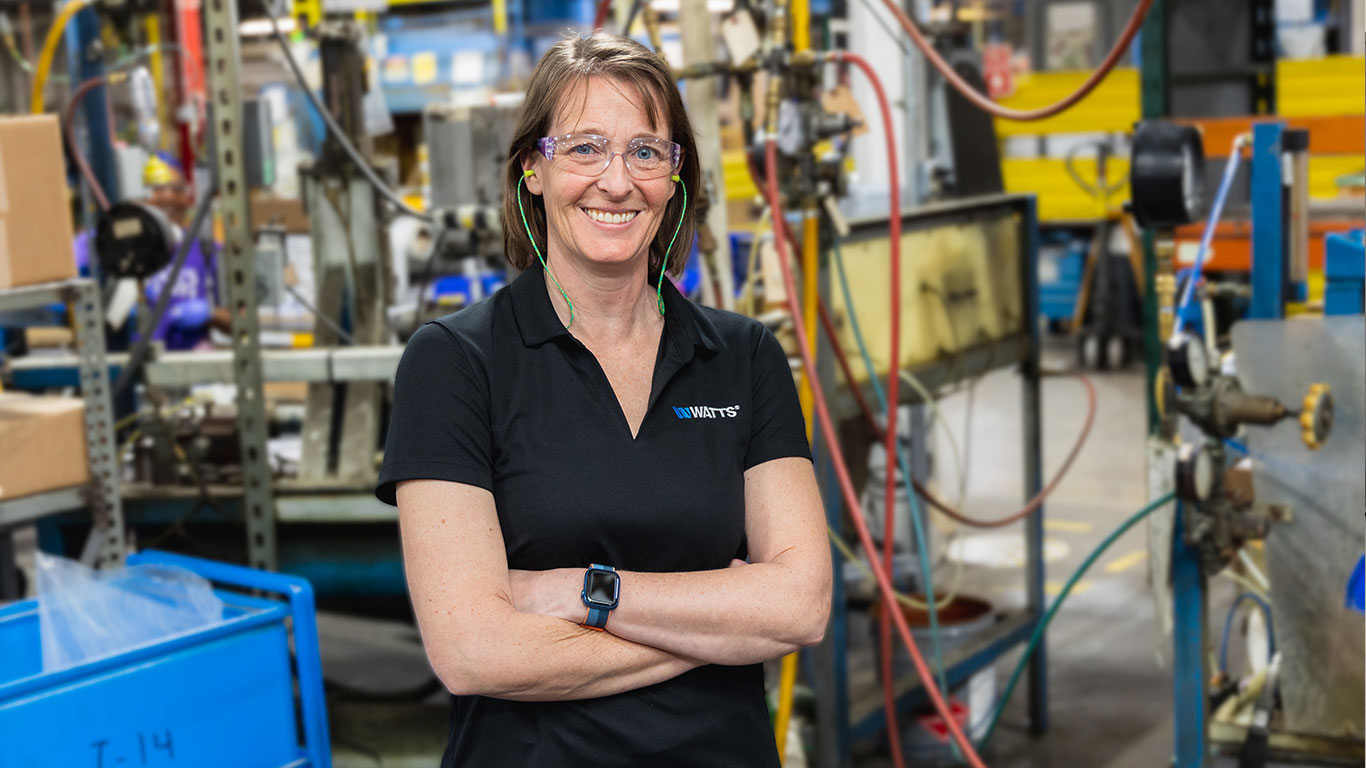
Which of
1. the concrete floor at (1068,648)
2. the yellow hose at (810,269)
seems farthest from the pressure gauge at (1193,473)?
the yellow hose at (810,269)

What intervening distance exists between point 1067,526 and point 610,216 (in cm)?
429

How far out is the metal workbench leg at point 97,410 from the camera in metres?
2.44

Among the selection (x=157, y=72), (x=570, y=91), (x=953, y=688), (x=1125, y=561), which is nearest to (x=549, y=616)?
(x=570, y=91)

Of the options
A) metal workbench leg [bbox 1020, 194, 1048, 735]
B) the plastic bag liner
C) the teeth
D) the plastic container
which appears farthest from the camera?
metal workbench leg [bbox 1020, 194, 1048, 735]

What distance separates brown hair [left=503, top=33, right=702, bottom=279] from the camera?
1452 mm

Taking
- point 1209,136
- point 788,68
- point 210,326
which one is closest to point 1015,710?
point 1209,136

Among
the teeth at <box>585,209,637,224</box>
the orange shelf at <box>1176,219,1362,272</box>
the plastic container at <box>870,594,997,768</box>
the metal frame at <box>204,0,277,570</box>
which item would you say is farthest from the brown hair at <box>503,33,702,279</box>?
the orange shelf at <box>1176,219,1362,272</box>

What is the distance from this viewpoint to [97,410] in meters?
2.45

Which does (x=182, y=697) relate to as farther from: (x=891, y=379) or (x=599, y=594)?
(x=891, y=379)

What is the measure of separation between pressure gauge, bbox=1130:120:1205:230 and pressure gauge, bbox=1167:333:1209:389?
28cm

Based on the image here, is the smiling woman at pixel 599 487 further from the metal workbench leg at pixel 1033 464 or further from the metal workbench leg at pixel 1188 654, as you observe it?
the metal workbench leg at pixel 1033 464

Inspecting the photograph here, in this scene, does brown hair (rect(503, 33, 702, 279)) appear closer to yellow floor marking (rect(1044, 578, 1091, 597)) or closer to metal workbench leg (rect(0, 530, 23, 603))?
metal workbench leg (rect(0, 530, 23, 603))

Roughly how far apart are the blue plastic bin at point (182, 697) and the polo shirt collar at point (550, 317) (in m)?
0.76

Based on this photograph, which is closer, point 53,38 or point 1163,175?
point 1163,175
